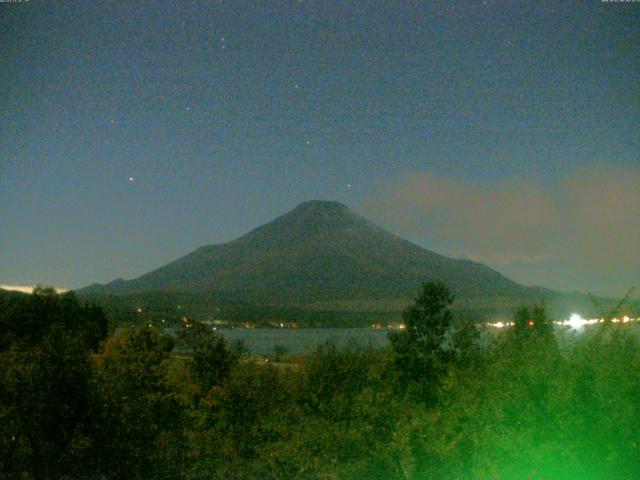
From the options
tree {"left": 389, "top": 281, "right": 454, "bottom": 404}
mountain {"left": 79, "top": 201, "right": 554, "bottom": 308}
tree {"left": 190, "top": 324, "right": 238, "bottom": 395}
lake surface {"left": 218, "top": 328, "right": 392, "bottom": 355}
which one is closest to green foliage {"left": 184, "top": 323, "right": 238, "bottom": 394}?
tree {"left": 190, "top": 324, "right": 238, "bottom": 395}

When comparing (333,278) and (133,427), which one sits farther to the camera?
(333,278)

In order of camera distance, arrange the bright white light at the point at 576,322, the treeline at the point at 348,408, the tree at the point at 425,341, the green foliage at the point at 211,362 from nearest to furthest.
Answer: the treeline at the point at 348,408
the bright white light at the point at 576,322
the tree at the point at 425,341
the green foliage at the point at 211,362

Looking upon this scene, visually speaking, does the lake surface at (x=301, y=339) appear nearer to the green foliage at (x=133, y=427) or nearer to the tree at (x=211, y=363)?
the tree at (x=211, y=363)

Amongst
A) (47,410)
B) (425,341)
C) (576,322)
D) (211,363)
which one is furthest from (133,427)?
(211,363)

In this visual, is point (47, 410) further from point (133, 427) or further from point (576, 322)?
point (576, 322)

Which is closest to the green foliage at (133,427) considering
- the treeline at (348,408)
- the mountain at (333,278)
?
the treeline at (348,408)

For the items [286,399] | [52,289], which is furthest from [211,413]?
[52,289]
